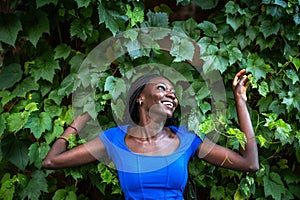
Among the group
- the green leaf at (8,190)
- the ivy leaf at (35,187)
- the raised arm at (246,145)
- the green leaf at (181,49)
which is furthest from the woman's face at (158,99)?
the green leaf at (8,190)

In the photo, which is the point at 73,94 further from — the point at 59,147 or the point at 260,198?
the point at 260,198

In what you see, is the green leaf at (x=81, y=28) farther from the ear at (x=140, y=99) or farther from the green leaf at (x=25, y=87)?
the ear at (x=140, y=99)

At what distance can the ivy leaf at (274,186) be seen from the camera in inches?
87.4

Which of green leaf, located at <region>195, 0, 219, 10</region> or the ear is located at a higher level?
green leaf, located at <region>195, 0, 219, 10</region>

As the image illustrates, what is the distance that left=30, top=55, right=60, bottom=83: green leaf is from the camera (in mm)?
2188

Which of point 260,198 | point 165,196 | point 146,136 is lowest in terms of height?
point 260,198

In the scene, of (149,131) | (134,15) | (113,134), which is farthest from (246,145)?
(134,15)

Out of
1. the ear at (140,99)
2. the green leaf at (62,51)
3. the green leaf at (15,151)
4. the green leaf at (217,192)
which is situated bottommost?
the green leaf at (217,192)

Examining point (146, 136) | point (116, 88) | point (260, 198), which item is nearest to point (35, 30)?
point (116, 88)

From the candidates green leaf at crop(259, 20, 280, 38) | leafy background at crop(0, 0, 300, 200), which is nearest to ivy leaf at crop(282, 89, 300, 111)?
leafy background at crop(0, 0, 300, 200)

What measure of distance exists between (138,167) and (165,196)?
0.14 m

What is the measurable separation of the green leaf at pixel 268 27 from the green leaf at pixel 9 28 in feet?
3.64

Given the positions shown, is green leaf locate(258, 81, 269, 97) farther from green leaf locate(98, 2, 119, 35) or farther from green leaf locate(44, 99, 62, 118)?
green leaf locate(44, 99, 62, 118)

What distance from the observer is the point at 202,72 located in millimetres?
2199
